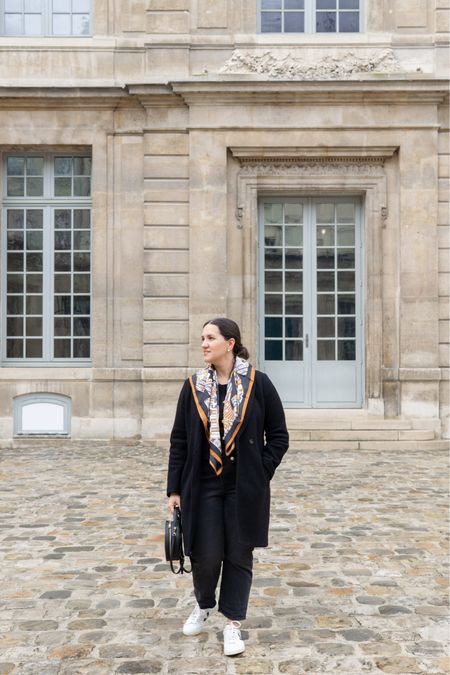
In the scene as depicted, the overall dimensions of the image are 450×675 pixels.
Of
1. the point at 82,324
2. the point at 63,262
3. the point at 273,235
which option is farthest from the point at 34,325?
the point at 273,235

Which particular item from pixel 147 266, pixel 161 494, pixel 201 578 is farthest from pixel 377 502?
pixel 147 266

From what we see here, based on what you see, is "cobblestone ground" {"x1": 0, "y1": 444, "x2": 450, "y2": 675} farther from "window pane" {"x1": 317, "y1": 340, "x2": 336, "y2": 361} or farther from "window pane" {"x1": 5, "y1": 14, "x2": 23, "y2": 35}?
"window pane" {"x1": 5, "y1": 14, "x2": 23, "y2": 35}

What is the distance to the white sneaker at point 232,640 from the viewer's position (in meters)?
3.47

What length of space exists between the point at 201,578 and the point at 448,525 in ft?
10.2

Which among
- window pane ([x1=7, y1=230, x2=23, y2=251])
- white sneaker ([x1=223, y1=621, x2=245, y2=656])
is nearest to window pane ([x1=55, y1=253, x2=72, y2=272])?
window pane ([x1=7, y1=230, x2=23, y2=251])

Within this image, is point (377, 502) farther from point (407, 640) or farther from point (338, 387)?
point (338, 387)

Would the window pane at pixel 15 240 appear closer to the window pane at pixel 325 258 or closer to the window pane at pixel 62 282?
the window pane at pixel 62 282

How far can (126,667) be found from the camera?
3365 millimetres

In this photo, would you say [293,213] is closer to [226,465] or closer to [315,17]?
[315,17]

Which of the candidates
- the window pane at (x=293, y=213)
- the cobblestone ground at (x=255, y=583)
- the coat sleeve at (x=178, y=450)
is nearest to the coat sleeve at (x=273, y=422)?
the coat sleeve at (x=178, y=450)

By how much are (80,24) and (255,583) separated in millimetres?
9468

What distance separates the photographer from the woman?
340 cm

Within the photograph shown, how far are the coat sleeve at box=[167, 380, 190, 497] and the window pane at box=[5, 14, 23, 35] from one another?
31.4 feet

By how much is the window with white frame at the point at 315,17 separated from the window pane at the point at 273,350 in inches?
186
